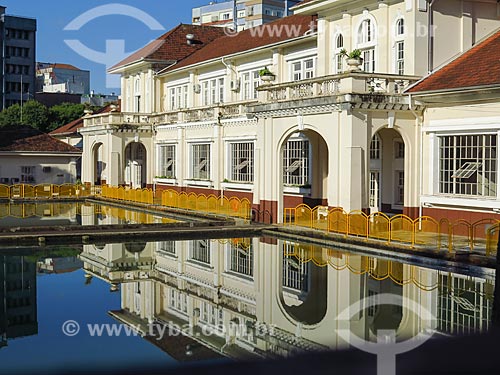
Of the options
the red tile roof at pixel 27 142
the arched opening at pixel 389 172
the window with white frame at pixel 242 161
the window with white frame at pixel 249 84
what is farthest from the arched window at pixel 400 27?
the red tile roof at pixel 27 142

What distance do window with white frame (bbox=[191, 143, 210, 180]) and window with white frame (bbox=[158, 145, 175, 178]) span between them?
2957mm

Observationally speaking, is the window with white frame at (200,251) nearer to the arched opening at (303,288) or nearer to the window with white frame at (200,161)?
the arched opening at (303,288)

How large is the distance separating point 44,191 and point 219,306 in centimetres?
3107

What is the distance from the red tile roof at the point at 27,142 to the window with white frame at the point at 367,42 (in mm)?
27839

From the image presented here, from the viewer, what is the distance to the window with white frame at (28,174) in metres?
46.7

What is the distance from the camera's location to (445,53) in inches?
914

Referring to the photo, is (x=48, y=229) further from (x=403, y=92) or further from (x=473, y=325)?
(x=473, y=325)

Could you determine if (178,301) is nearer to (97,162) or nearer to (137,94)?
(137,94)

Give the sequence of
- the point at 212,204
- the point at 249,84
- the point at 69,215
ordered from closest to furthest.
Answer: the point at 212,204
the point at 69,215
the point at 249,84

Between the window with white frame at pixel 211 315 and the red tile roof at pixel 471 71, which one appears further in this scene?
the red tile roof at pixel 471 71

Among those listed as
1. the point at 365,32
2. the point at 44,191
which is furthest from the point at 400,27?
the point at 44,191

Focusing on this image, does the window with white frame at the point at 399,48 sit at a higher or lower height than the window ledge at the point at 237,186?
higher

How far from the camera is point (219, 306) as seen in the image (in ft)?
43.5

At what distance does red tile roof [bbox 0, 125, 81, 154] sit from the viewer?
46.4m
